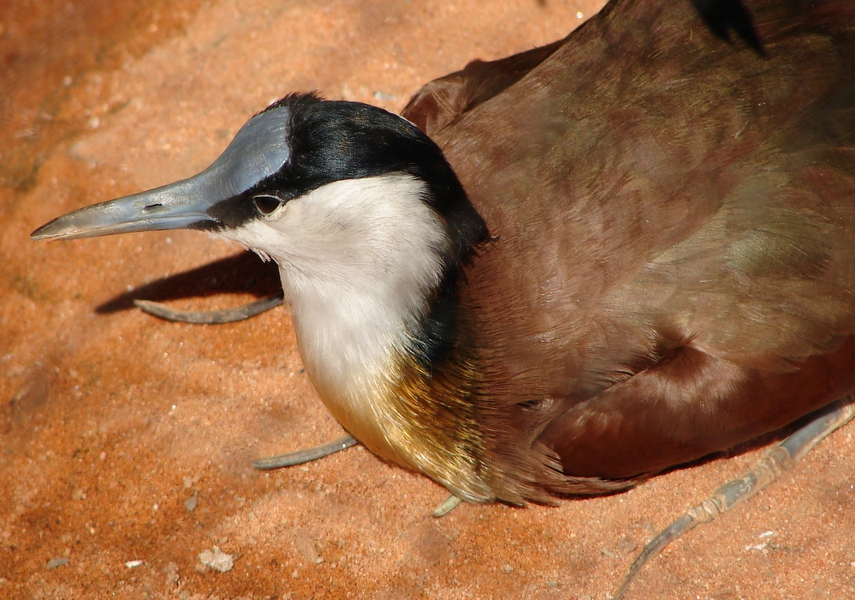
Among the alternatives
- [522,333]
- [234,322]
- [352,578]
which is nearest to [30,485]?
[234,322]

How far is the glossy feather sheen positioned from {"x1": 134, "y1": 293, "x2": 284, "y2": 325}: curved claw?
131 centimetres

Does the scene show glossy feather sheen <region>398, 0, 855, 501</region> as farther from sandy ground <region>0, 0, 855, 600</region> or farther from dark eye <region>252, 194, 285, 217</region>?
dark eye <region>252, 194, 285, 217</region>

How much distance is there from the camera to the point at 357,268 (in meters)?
2.67

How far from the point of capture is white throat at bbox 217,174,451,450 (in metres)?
2.54

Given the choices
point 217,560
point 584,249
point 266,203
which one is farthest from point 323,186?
point 217,560

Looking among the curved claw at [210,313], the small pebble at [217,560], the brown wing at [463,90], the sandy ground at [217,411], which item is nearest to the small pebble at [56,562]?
the sandy ground at [217,411]

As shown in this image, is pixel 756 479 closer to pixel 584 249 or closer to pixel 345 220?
pixel 584 249

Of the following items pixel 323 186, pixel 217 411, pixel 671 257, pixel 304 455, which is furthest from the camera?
pixel 217 411

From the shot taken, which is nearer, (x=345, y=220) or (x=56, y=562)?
(x=345, y=220)

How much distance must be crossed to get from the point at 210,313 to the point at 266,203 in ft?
4.14

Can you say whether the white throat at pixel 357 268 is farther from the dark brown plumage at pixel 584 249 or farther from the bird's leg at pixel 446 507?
the bird's leg at pixel 446 507

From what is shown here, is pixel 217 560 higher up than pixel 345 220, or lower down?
lower down

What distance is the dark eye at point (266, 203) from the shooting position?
2592mm

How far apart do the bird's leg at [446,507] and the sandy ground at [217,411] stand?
2 cm
